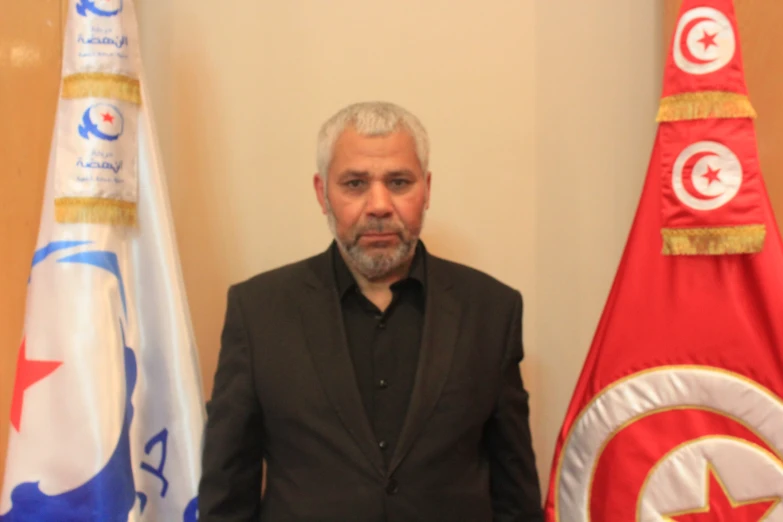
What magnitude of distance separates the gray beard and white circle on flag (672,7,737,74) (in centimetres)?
70

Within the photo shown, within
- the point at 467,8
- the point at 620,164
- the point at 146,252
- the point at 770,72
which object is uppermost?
the point at 467,8

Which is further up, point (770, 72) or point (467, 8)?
point (467, 8)

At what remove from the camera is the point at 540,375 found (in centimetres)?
208

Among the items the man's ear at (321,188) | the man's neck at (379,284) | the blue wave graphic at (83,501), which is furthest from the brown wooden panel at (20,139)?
the man's neck at (379,284)

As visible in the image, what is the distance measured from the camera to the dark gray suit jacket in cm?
131

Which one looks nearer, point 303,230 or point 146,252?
point 146,252

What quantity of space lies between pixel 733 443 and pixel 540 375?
2.43 ft

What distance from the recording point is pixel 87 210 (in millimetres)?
1450

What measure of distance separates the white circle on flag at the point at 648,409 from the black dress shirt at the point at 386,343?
447 mm

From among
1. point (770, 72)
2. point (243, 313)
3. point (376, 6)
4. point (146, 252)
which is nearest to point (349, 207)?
point (243, 313)

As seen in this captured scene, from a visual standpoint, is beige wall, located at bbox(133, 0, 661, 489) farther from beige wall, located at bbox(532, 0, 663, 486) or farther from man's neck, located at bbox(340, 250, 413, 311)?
man's neck, located at bbox(340, 250, 413, 311)

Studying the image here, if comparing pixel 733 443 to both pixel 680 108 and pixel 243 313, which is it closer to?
pixel 680 108

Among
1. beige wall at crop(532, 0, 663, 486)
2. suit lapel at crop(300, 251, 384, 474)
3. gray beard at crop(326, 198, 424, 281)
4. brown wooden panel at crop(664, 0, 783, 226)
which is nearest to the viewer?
suit lapel at crop(300, 251, 384, 474)

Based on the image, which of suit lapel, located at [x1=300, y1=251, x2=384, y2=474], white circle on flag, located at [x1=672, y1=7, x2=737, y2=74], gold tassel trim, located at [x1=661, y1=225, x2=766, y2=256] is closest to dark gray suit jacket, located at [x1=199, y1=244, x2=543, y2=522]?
suit lapel, located at [x1=300, y1=251, x2=384, y2=474]
